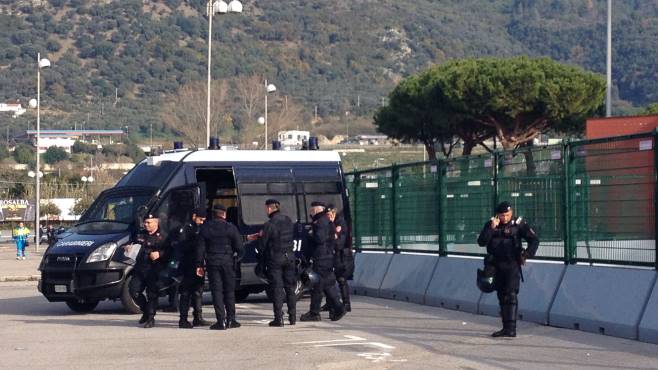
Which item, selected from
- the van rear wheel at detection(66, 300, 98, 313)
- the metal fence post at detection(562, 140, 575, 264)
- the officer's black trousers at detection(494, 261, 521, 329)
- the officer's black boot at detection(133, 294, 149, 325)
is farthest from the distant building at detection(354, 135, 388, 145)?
the officer's black trousers at detection(494, 261, 521, 329)

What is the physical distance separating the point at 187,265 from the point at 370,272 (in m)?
6.42

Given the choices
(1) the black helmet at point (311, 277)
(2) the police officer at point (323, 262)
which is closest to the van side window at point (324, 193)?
(2) the police officer at point (323, 262)

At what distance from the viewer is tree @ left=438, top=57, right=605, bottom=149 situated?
51688mm

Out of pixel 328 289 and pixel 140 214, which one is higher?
pixel 140 214

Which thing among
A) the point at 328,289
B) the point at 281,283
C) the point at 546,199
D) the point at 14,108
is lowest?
the point at 328,289

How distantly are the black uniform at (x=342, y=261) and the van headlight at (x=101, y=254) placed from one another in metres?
3.51

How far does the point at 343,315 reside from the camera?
16859mm

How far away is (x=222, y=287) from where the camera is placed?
1573 centimetres

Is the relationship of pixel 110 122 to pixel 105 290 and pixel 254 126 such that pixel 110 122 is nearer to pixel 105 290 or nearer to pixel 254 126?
pixel 254 126

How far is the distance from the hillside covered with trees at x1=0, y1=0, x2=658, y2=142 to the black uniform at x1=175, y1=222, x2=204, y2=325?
262 ft

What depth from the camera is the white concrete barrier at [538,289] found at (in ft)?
50.6

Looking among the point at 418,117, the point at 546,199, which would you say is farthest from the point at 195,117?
the point at 546,199

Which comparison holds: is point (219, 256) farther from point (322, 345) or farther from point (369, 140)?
point (369, 140)

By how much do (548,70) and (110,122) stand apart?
64364mm
